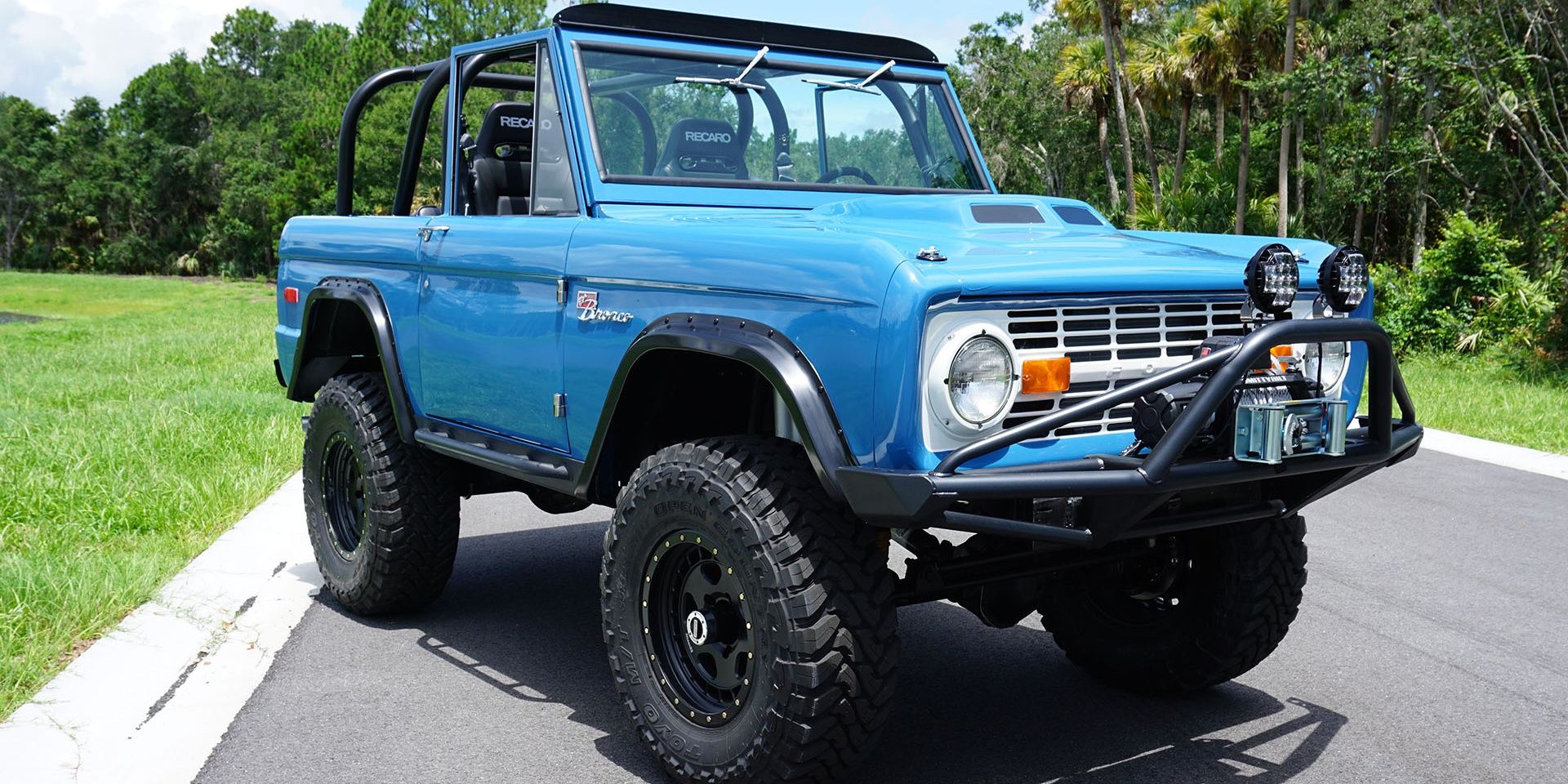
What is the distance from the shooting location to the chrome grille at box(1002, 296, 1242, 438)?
3.39 meters

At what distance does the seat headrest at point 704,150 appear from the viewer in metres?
4.96

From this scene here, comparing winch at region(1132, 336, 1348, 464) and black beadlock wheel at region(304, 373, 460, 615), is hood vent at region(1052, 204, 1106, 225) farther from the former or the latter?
black beadlock wheel at region(304, 373, 460, 615)

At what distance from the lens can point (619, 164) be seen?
4805 mm

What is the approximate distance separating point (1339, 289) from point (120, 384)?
44.5 feet

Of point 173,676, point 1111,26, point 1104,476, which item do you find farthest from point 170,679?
point 1111,26

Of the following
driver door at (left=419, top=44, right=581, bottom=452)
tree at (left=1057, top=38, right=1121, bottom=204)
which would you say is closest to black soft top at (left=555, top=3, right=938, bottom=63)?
driver door at (left=419, top=44, right=581, bottom=452)

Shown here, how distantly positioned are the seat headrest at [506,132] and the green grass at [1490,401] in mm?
7543

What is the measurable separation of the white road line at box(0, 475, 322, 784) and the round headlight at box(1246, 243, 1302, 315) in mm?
3183

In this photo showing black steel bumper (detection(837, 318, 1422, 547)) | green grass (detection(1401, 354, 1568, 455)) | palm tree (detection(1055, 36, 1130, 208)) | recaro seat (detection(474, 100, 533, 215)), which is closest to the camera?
black steel bumper (detection(837, 318, 1422, 547))

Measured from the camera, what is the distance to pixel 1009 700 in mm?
4711

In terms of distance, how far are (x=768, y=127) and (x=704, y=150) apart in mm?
302

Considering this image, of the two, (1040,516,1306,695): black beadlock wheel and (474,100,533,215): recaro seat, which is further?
(474,100,533,215): recaro seat

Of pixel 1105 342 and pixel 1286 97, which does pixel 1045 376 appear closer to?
pixel 1105 342

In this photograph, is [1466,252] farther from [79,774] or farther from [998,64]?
[998,64]
